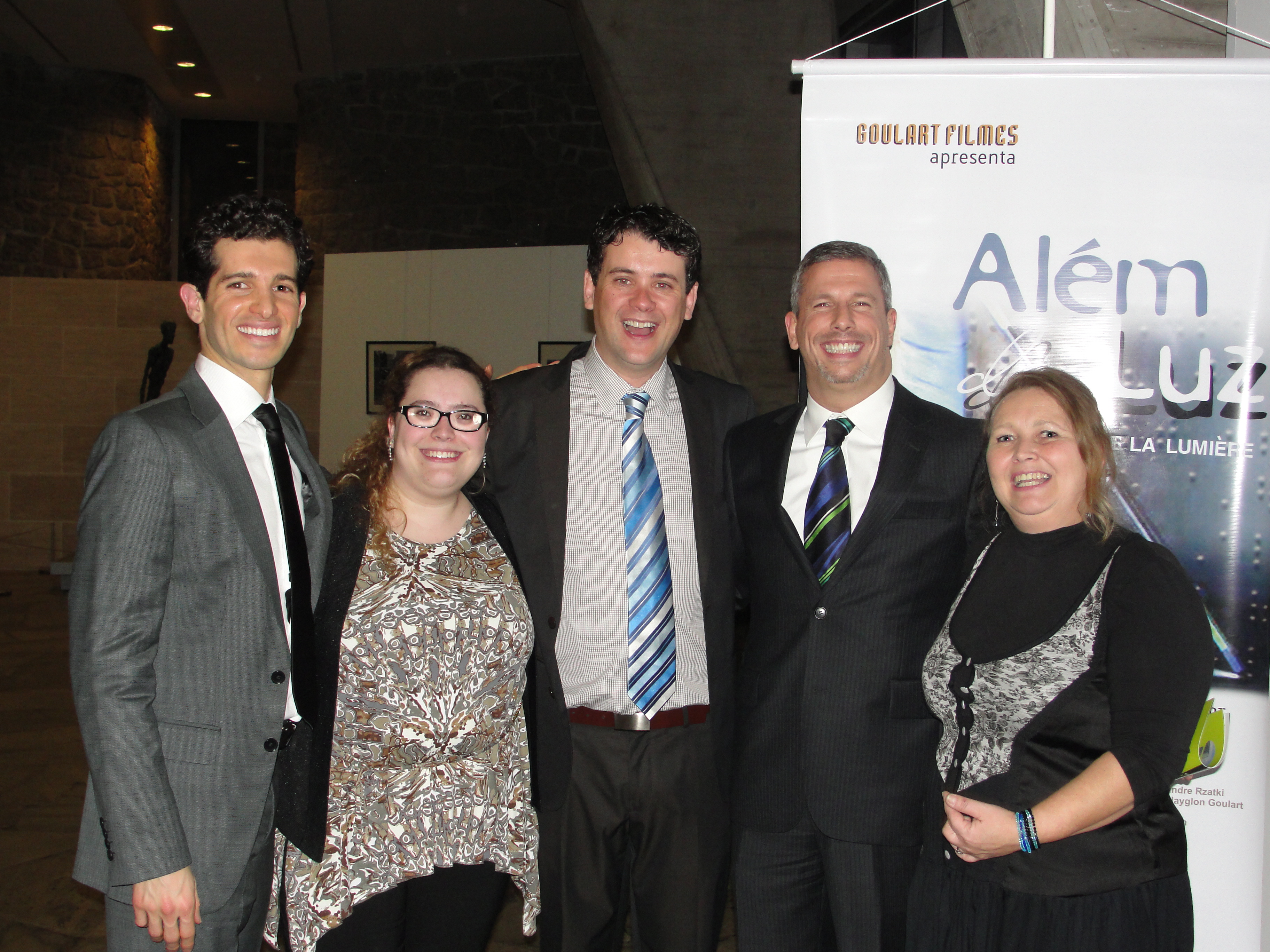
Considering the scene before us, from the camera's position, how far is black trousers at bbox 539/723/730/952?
7.14 feet

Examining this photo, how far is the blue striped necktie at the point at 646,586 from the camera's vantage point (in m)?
2.19

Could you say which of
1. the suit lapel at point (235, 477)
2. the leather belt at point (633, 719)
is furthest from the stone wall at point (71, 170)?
the leather belt at point (633, 719)

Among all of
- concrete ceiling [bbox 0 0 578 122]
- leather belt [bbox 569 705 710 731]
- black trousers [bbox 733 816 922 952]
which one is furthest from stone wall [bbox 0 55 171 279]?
black trousers [bbox 733 816 922 952]

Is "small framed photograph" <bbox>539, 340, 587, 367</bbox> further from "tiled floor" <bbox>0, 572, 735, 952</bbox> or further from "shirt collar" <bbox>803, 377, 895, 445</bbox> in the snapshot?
"shirt collar" <bbox>803, 377, 895, 445</bbox>

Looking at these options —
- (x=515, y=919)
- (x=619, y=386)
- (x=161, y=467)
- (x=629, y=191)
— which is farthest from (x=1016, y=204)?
(x=629, y=191)

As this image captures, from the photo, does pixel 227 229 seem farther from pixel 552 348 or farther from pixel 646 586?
pixel 552 348

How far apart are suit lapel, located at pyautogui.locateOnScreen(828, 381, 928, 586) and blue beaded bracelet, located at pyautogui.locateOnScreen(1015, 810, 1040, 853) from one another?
58 cm

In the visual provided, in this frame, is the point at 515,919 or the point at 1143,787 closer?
the point at 1143,787

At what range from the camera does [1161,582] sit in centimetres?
157

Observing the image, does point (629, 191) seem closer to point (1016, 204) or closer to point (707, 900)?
point (1016, 204)

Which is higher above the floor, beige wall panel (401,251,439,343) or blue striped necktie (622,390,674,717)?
beige wall panel (401,251,439,343)

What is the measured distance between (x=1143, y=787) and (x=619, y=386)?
4.66 feet

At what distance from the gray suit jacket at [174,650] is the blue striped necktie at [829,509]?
110 centimetres

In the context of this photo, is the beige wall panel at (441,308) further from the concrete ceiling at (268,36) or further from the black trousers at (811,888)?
the black trousers at (811,888)
